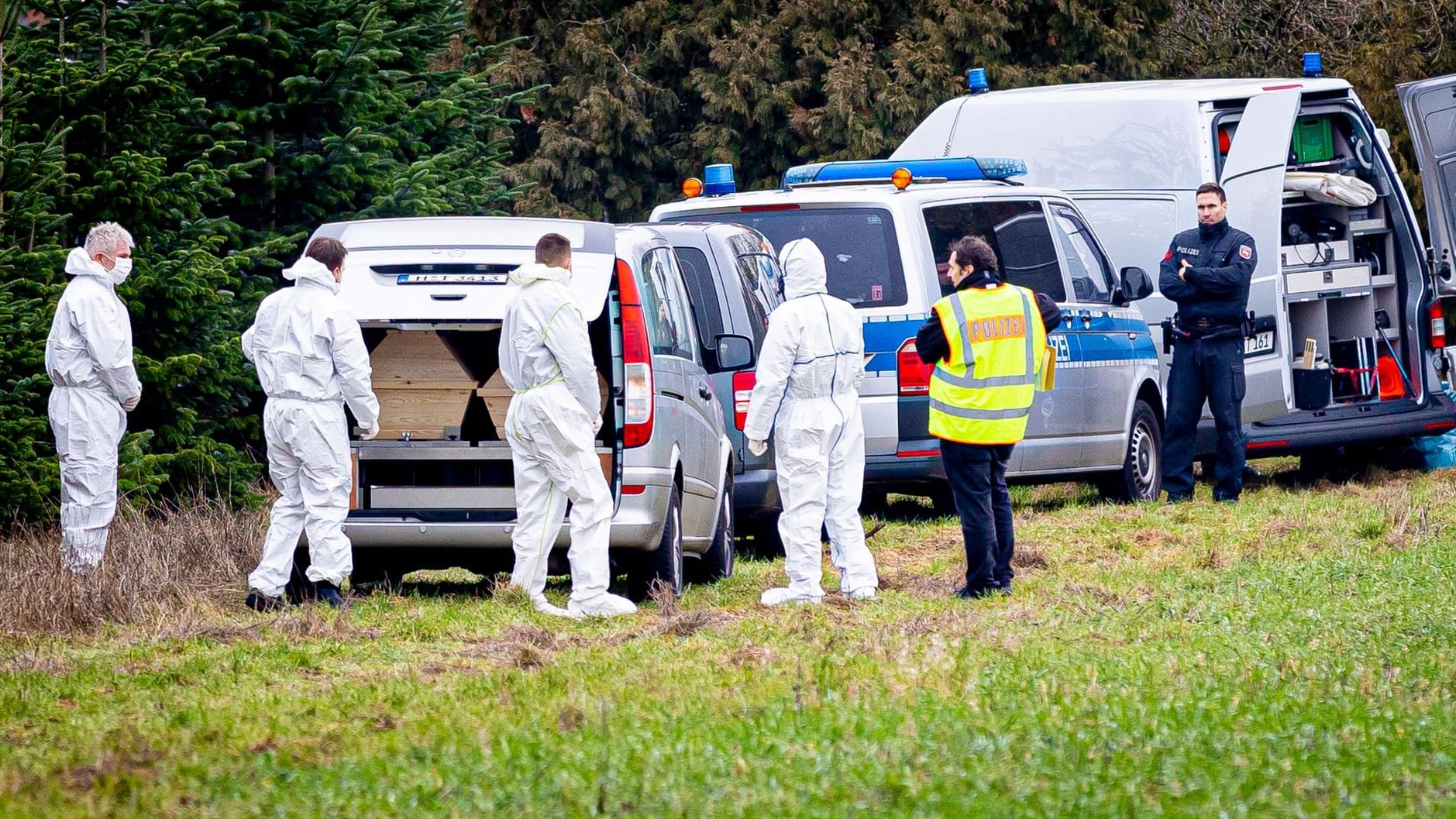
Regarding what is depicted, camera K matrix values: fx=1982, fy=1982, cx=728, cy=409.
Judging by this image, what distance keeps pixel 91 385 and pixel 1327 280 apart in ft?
26.1

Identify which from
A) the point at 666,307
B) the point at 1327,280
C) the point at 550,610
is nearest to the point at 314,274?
the point at 666,307

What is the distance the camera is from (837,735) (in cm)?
539

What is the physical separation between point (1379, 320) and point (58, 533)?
28.5 ft

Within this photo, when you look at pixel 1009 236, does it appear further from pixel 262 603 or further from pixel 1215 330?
pixel 262 603

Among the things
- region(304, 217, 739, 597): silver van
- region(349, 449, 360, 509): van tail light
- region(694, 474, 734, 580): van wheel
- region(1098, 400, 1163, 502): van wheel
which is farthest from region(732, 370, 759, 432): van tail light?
region(1098, 400, 1163, 502): van wheel

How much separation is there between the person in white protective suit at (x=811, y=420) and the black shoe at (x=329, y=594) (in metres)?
1.84

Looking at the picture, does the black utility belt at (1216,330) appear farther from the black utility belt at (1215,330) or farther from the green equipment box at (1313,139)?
the green equipment box at (1313,139)

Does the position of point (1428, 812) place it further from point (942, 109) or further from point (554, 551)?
point (942, 109)

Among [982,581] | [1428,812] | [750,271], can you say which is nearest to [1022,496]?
[750,271]

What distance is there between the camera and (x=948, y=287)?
11109mm

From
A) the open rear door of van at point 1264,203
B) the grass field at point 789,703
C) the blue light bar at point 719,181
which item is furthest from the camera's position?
the open rear door of van at point 1264,203

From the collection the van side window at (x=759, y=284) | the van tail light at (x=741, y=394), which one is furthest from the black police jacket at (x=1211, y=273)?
the van tail light at (x=741, y=394)

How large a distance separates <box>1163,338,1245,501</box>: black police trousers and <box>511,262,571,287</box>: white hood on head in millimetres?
5567

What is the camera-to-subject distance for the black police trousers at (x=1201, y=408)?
40.2ft
